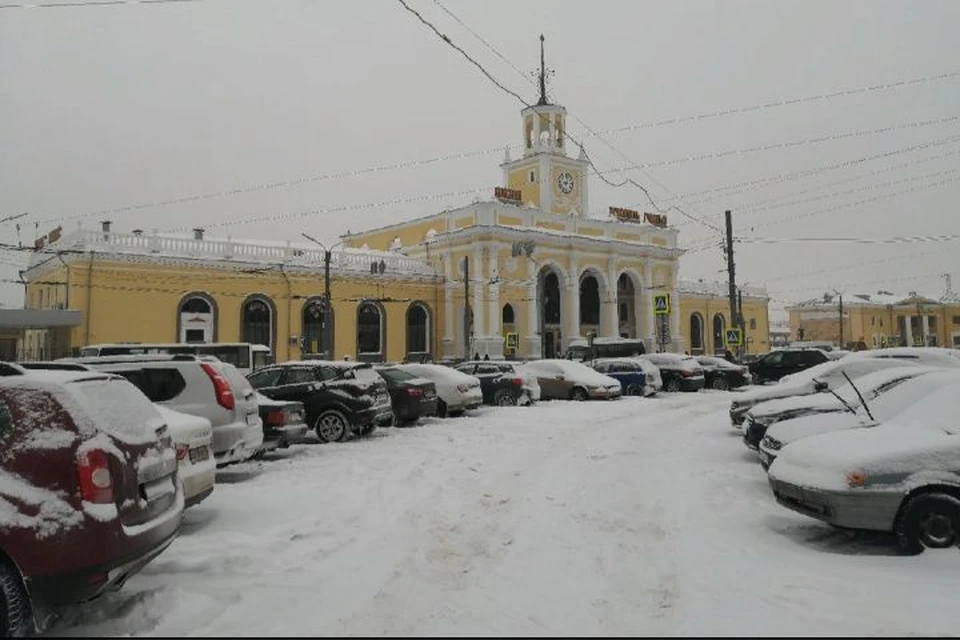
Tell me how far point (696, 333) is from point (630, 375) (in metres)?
39.4

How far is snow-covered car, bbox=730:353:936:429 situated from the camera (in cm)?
1216

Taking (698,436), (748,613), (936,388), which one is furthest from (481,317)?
(748,613)

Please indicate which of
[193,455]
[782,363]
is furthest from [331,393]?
[782,363]

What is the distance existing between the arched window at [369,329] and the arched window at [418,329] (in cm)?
233

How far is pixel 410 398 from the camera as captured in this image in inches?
579

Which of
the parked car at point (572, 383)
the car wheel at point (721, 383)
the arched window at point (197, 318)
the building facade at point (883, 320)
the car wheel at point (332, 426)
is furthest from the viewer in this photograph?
the building facade at point (883, 320)

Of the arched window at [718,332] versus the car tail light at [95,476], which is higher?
the arched window at [718,332]

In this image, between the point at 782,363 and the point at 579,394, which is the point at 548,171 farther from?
the point at 579,394

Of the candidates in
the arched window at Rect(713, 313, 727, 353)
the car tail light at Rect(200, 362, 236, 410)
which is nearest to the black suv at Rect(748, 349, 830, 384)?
the car tail light at Rect(200, 362, 236, 410)

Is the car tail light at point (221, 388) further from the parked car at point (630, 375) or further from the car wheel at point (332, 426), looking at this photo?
the parked car at point (630, 375)

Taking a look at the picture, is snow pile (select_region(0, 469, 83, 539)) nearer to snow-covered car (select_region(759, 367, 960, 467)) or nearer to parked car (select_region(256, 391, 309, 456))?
parked car (select_region(256, 391, 309, 456))

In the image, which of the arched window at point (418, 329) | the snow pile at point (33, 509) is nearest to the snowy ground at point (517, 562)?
the snow pile at point (33, 509)

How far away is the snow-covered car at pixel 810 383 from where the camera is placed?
1216cm

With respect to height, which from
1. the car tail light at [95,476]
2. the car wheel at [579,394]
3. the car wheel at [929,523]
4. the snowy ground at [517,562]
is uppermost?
the car tail light at [95,476]
